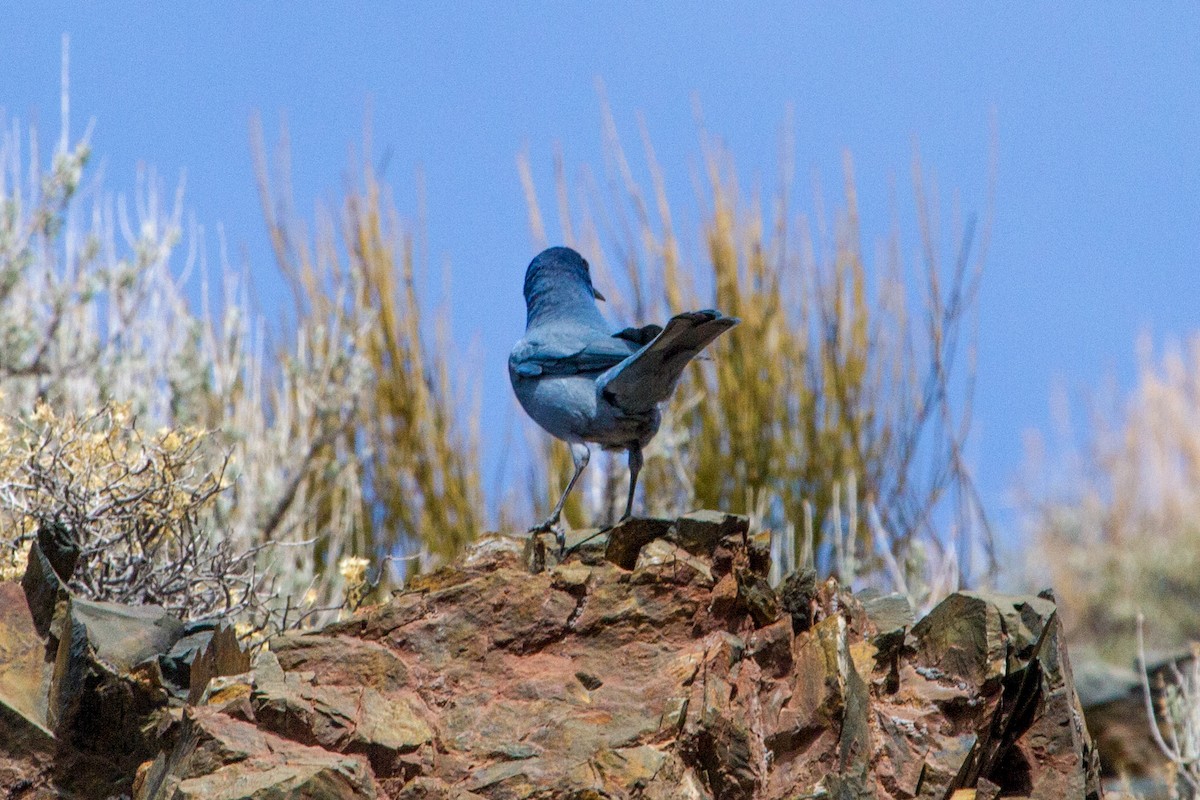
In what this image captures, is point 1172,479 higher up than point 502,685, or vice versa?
point 1172,479

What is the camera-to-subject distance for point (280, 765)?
3.18m

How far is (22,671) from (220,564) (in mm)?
1063

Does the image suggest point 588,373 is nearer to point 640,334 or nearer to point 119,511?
point 640,334

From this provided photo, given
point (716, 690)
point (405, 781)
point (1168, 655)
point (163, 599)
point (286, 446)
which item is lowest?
point (405, 781)

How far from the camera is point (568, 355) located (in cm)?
441

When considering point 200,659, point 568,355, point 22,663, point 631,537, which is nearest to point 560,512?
point 631,537

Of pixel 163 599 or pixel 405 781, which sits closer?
pixel 405 781

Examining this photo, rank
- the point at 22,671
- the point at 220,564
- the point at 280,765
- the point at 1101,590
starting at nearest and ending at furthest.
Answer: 1. the point at 280,765
2. the point at 22,671
3. the point at 220,564
4. the point at 1101,590

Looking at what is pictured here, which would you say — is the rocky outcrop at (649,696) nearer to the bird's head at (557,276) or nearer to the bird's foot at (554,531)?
the bird's foot at (554,531)

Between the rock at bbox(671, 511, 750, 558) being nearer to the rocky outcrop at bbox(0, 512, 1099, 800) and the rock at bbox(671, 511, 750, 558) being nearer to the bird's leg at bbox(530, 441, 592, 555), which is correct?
the rocky outcrop at bbox(0, 512, 1099, 800)

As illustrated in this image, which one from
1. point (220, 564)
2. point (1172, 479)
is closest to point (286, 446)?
point (220, 564)

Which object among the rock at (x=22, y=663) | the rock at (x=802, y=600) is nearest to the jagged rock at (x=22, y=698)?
the rock at (x=22, y=663)

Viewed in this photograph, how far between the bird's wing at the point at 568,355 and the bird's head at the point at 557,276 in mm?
323

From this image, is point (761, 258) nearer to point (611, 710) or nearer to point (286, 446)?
point (286, 446)
